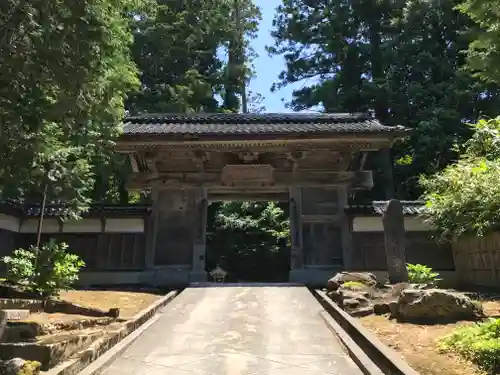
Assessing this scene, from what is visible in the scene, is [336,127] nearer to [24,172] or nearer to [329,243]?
[329,243]

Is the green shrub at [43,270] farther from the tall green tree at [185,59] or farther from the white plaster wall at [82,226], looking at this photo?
the tall green tree at [185,59]

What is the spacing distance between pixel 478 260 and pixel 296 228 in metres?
5.31

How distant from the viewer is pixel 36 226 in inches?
539

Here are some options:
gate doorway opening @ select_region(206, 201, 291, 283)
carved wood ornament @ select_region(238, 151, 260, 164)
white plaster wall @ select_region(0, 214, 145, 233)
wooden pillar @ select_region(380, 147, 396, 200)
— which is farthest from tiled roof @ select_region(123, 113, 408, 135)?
wooden pillar @ select_region(380, 147, 396, 200)

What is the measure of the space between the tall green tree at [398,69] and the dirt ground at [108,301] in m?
15.2

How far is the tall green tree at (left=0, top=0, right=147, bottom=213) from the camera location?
5.02 m

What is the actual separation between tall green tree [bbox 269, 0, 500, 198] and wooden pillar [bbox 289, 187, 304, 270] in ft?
30.8

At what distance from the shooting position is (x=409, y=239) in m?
13.7

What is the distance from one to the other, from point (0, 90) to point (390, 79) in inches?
945

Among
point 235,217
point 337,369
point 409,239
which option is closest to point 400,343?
point 337,369

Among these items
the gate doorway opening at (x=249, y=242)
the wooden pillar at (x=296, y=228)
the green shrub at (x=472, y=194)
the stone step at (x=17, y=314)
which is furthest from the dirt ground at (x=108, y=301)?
the gate doorway opening at (x=249, y=242)

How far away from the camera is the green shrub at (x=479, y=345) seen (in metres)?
4.18

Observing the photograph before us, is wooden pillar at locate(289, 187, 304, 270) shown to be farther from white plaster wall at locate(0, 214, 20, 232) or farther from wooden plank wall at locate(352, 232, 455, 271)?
white plaster wall at locate(0, 214, 20, 232)

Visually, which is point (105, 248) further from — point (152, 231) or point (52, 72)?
point (52, 72)
